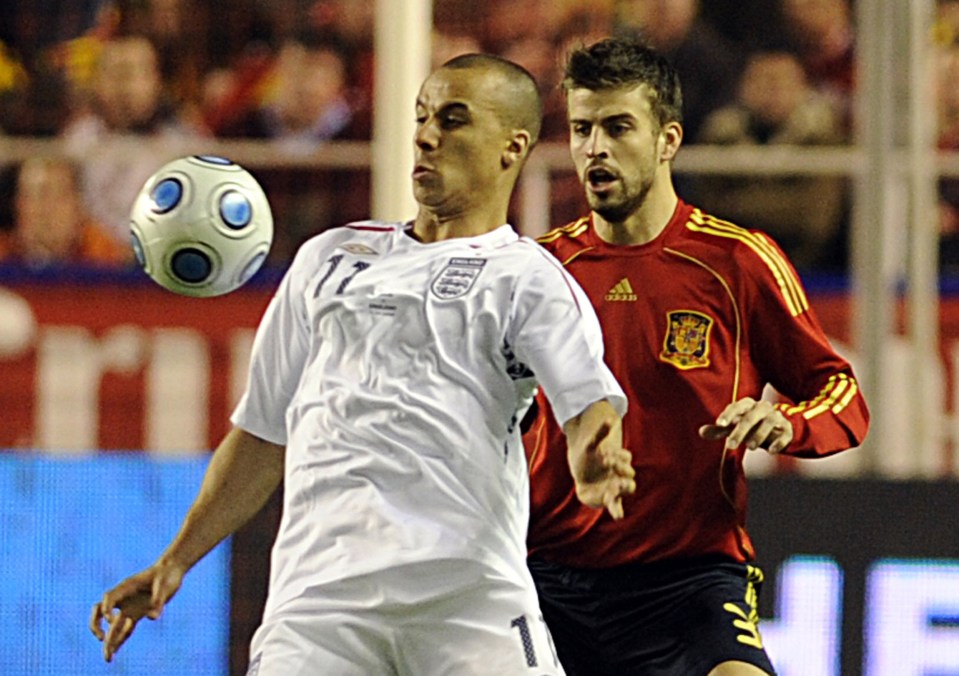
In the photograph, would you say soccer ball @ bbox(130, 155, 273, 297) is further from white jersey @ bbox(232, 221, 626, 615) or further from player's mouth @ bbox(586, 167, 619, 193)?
player's mouth @ bbox(586, 167, 619, 193)

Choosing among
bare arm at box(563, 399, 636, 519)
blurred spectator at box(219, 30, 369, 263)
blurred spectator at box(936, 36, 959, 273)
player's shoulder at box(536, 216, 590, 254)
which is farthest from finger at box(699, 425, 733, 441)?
blurred spectator at box(936, 36, 959, 273)

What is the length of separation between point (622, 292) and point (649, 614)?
2.53ft

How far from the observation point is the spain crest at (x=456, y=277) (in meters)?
3.98

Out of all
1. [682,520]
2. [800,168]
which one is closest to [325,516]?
[682,520]

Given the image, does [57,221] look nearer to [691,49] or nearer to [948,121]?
[691,49]

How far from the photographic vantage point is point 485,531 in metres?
3.91

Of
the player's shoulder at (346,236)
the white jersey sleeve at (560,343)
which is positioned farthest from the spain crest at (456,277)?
the player's shoulder at (346,236)

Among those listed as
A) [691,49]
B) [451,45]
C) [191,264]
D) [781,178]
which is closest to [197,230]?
[191,264]

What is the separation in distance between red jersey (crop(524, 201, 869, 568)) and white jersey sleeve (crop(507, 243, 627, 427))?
0.68 m

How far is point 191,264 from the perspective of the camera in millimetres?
4598

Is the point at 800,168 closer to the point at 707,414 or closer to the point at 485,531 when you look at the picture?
the point at 707,414

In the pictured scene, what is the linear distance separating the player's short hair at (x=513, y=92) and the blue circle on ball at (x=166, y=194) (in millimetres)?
770

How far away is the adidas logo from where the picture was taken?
4691 mm

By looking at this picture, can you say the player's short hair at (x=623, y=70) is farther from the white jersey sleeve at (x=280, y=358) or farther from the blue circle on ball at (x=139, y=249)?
the blue circle on ball at (x=139, y=249)
